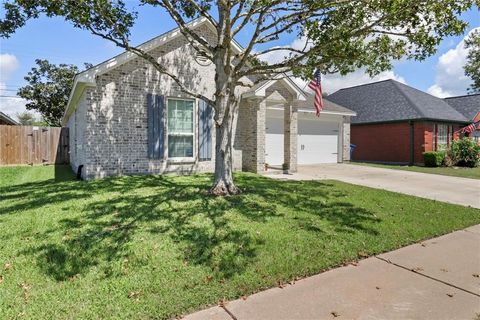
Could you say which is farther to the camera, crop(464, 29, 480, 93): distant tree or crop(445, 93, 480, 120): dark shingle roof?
crop(464, 29, 480, 93): distant tree

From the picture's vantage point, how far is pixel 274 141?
554 inches

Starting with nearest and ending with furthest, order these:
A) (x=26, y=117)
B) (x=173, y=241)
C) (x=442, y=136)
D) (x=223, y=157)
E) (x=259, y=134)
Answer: (x=173, y=241), (x=223, y=157), (x=259, y=134), (x=442, y=136), (x=26, y=117)

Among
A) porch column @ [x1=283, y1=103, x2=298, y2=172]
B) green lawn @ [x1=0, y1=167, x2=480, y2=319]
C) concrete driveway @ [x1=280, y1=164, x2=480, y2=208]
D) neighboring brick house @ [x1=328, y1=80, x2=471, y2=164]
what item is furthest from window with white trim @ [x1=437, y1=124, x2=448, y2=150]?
green lawn @ [x1=0, y1=167, x2=480, y2=319]

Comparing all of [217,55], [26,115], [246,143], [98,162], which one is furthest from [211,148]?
[26,115]

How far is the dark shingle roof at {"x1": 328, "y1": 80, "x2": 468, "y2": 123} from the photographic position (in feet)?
60.8

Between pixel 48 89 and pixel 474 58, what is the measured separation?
4258cm

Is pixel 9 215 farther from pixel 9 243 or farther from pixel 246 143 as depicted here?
pixel 246 143

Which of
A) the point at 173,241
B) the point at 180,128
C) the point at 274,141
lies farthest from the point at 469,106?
the point at 173,241

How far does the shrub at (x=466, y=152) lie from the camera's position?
16391mm

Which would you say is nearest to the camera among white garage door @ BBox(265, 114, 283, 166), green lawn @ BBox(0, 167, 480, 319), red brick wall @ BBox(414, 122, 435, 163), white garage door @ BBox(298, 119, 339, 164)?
green lawn @ BBox(0, 167, 480, 319)

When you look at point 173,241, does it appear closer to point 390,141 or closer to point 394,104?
point 390,141

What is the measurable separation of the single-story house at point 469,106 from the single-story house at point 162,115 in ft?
50.3

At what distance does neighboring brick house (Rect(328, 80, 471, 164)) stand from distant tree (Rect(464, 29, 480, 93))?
13.8 metres

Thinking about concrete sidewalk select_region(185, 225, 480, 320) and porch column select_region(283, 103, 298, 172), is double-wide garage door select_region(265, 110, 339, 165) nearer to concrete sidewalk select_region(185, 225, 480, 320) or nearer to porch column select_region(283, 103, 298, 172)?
porch column select_region(283, 103, 298, 172)
